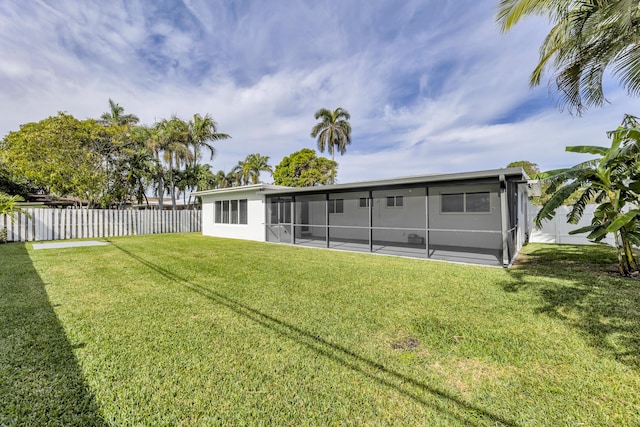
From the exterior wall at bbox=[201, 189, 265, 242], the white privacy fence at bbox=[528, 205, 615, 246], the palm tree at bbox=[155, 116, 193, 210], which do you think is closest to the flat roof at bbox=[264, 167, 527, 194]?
the exterior wall at bbox=[201, 189, 265, 242]

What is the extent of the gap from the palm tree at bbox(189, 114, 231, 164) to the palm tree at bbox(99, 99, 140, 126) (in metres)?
5.47

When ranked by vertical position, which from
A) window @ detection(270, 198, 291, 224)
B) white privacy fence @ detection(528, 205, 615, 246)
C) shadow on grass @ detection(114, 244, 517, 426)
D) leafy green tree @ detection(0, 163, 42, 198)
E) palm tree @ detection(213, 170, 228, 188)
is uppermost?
palm tree @ detection(213, 170, 228, 188)

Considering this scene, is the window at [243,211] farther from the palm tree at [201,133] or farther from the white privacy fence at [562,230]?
the white privacy fence at [562,230]

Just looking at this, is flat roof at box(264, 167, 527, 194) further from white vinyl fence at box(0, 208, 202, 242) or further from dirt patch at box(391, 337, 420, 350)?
white vinyl fence at box(0, 208, 202, 242)

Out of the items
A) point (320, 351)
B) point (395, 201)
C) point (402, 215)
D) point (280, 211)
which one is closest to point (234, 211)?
point (280, 211)

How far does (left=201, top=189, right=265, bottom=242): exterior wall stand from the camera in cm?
1269

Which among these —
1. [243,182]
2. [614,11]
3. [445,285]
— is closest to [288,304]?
[445,285]

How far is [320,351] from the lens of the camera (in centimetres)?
282

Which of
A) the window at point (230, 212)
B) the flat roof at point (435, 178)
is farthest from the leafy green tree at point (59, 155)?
the flat roof at point (435, 178)

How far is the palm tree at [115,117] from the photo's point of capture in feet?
73.5

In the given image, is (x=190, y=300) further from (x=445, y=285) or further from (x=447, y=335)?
(x=445, y=285)

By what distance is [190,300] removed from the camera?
4422 mm

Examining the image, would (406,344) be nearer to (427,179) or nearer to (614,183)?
(427,179)

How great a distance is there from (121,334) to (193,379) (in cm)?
149
